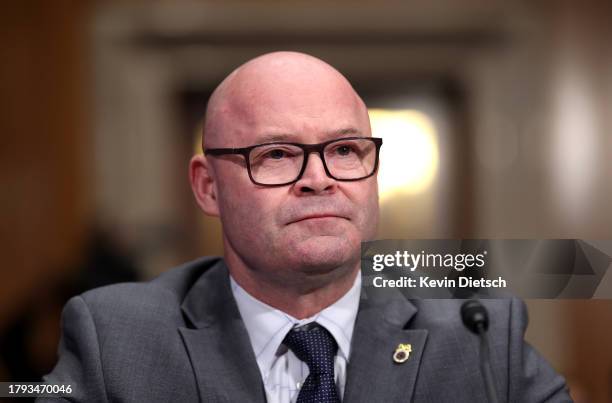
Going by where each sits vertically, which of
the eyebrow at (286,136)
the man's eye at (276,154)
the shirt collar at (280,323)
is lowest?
the shirt collar at (280,323)

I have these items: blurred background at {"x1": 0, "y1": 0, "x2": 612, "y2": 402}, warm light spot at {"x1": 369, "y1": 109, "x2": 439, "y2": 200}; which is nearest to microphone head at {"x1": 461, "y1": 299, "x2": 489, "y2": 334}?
blurred background at {"x1": 0, "y1": 0, "x2": 612, "y2": 402}

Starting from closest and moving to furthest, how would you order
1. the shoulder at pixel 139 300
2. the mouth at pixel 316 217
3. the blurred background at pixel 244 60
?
the mouth at pixel 316 217
the shoulder at pixel 139 300
the blurred background at pixel 244 60

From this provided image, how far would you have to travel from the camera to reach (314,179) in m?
1.04

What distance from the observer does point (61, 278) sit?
59.4 inches

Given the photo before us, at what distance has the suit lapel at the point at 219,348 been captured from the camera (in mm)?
1100

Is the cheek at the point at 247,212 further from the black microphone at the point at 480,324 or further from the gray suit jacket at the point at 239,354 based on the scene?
the black microphone at the point at 480,324

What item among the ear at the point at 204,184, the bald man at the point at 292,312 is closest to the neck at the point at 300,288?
the bald man at the point at 292,312

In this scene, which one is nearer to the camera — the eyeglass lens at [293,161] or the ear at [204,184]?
the eyeglass lens at [293,161]

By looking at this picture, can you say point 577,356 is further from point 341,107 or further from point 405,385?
point 341,107

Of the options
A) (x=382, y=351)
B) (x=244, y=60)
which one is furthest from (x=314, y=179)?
(x=244, y=60)

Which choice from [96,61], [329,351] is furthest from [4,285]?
[329,351]

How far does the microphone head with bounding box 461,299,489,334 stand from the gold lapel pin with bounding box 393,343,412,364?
3.7 inches

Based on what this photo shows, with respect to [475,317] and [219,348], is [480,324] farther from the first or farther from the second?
[219,348]

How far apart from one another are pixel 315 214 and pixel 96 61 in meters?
0.81
